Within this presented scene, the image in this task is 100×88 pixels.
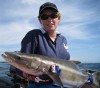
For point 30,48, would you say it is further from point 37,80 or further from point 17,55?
point 37,80

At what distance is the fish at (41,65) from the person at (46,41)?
146 millimetres

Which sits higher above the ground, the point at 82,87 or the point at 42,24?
the point at 42,24

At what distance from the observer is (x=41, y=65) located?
19.3 feet

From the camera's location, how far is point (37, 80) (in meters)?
5.74

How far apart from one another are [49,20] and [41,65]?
1.26 metres

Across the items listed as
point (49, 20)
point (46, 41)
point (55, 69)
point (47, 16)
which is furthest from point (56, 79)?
point (47, 16)

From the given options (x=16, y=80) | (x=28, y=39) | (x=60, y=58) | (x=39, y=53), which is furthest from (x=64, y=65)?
(x=16, y=80)

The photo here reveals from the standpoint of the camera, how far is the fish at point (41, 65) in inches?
225

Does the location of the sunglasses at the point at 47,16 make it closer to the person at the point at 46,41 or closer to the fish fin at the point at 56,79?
the person at the point at 46,41

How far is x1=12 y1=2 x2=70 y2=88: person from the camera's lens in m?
5.83

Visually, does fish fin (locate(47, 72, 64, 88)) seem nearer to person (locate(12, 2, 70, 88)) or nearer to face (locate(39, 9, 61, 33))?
person (locate(12, 2, 70, 88))

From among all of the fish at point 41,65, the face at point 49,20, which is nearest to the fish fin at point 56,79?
the fish at point 41,65

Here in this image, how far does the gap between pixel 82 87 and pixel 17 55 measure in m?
2.10

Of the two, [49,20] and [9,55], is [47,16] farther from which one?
[9,55]
